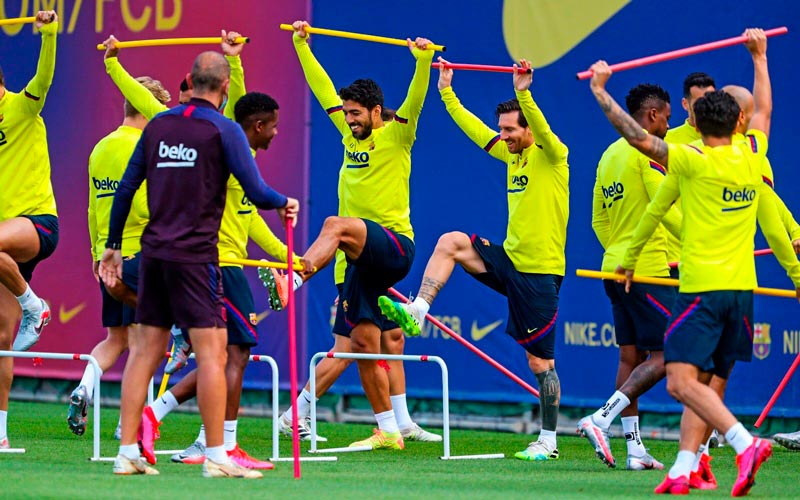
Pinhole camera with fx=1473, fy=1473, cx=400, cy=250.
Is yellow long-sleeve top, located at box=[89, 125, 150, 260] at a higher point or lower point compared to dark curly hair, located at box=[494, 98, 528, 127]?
lower

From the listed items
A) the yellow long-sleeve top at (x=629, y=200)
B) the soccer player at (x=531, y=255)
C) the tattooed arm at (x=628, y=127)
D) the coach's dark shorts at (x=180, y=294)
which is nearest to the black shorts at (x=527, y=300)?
the soccer player at (x=531, y=255)

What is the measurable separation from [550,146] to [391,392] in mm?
2347

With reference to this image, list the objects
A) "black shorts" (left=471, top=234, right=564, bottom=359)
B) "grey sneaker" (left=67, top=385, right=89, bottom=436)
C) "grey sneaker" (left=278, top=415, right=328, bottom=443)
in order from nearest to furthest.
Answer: "black shorts" (left=471, top=234, right=564, bottom=359), "grey sneaker" (left=67, top=385, right=89, bottom=436), "grey sneaker" (left=278, top=415, right=328, bottom=443)

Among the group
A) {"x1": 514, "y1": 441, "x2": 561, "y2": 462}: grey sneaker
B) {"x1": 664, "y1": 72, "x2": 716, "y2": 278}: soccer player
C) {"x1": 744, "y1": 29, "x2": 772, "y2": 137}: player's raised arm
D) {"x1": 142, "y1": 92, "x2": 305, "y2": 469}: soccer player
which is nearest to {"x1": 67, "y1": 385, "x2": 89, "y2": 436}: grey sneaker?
{"x1": 142, "y1": 92, "x2": 305, "y2": 469}: soccer player

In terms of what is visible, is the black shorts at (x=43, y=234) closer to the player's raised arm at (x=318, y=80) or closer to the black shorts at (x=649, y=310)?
→ the player's raised arm at (x=318, y=80)

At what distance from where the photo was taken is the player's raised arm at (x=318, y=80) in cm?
1034

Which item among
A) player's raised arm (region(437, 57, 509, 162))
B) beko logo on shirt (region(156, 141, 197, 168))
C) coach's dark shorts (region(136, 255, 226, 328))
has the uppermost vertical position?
player's raised arm (region(437, 57, 509, 162))

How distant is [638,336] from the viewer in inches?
355

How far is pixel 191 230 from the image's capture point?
7.36 m

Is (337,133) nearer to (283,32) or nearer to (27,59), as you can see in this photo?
(283,32)

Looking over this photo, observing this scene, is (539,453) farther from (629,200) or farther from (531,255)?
(629,200)

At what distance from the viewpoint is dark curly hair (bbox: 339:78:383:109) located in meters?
Result: 9.94

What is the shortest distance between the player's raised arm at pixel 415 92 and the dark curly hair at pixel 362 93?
0.74ft

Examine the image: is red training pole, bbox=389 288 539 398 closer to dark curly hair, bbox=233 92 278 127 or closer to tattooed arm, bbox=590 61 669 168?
dark curly hair, bbox=233 92 278 127
